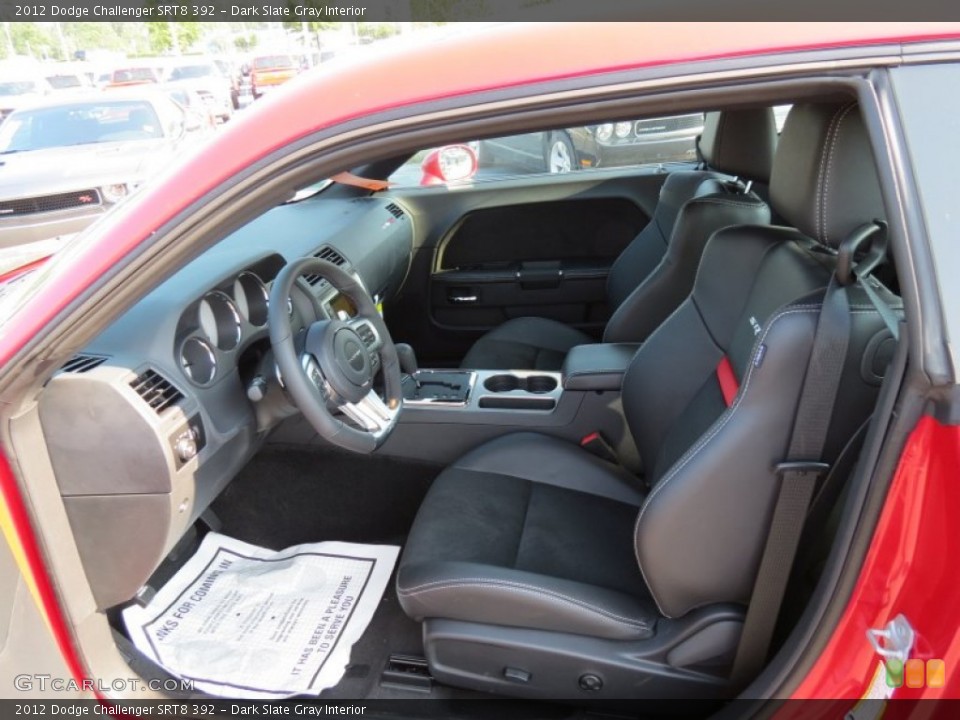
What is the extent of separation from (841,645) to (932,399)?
400 mm

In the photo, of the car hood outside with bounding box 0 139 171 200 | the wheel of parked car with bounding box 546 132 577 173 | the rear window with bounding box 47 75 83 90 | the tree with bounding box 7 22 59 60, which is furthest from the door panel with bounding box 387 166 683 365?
the tree with bounding box 7 22 59 60

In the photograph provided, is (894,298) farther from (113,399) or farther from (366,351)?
(113,399)

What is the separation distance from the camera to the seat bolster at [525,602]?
1312 mm

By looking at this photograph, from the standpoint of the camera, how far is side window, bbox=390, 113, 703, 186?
3.26 meters

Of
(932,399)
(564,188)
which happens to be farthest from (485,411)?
(564,188)

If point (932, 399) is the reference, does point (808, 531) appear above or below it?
below

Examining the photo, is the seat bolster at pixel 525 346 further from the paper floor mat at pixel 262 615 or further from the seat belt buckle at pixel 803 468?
the seat belt buckle at pixel 803 468

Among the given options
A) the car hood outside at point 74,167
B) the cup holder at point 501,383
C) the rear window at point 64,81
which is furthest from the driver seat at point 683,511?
the rear window at point 64,81

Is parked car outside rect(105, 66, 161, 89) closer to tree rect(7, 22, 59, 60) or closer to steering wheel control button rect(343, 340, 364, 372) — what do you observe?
tree rect(7, 22, 59, 60)

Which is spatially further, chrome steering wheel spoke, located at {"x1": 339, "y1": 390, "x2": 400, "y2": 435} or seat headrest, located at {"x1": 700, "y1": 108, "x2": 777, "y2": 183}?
seat headrest, located at {"x1": 700, "y1": 108, "x2": 777, "y2": 183}

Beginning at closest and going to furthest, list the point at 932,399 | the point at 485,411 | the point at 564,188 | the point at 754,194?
the point at 932,399, the point at 485,411, the point at 754,194, the point at 564,188

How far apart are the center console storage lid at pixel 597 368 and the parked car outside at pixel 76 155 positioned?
3702mm
